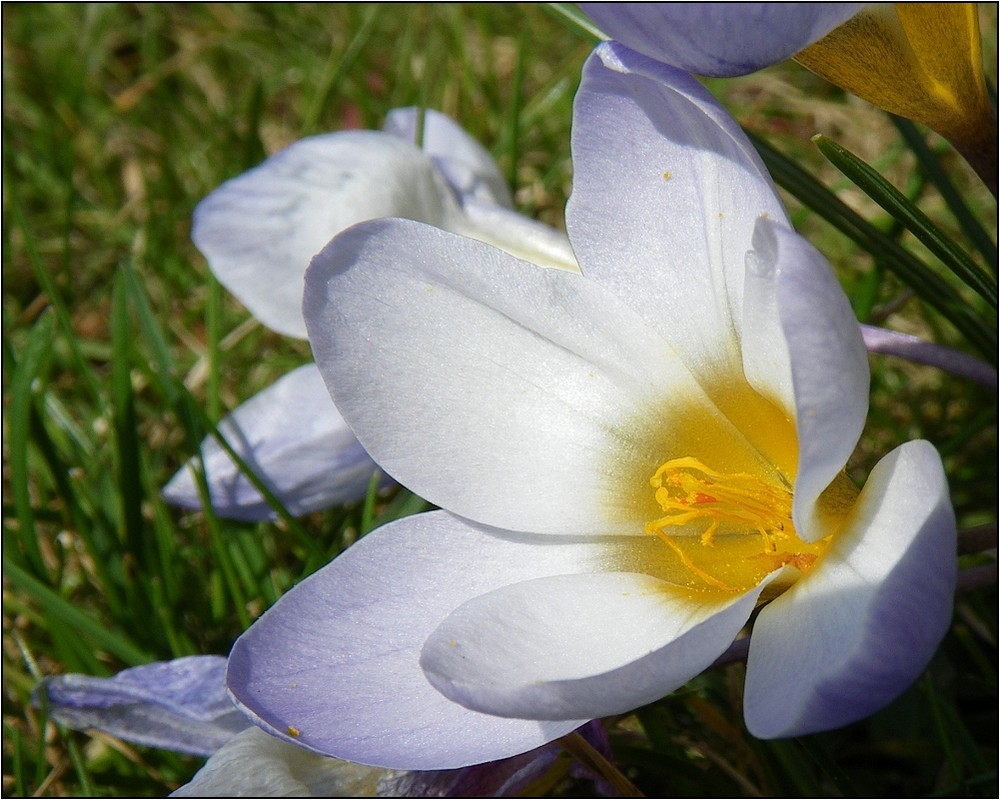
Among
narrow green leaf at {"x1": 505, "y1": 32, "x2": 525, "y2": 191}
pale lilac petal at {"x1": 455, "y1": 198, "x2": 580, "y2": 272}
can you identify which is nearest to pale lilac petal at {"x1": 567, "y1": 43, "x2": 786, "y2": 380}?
pale lilac petal at {"x1": 455, "y1": 198, "x2": 580, "y2": 272}

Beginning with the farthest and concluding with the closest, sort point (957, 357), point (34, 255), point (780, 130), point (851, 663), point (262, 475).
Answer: point (780, 130) < point (34, 255) < point (262, 475) < point (957, 357) < point (851, 663)

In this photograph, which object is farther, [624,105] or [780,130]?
[780,130]

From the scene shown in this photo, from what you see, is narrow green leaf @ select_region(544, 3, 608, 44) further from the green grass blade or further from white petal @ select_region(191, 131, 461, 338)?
the green grass blade

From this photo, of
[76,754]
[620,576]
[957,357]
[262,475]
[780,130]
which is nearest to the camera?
[620,576]

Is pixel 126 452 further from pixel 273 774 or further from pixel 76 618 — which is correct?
pixel 273 774

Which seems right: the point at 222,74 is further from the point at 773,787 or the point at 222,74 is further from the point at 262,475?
the point at 773,787

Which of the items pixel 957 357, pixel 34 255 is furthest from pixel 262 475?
pixel 957 357

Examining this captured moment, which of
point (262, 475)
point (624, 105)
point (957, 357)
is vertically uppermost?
point (624, 105)
